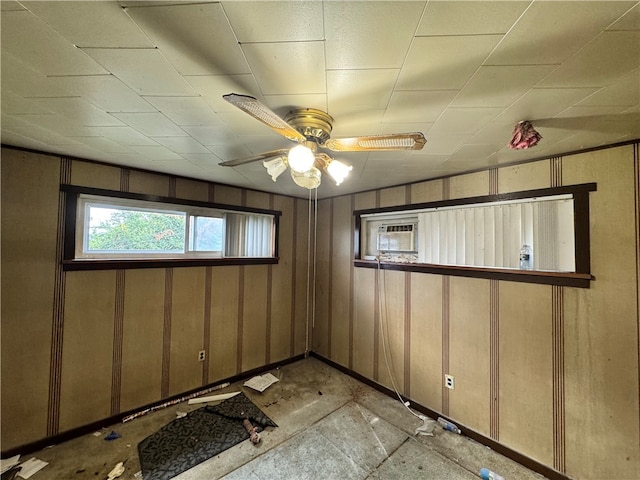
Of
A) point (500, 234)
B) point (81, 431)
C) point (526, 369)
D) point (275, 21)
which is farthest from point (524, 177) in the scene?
point (81, 431)

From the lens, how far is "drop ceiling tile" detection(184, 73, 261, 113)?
40.9 inches

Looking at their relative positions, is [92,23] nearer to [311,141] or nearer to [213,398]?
[311,141]

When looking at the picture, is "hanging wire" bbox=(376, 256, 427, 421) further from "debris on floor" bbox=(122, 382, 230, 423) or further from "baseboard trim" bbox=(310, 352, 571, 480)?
"debris on floor" bbox=(122, 382, 230, 423)

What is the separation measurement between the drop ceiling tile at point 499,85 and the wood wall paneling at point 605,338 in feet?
3.73

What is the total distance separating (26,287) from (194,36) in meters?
2.40

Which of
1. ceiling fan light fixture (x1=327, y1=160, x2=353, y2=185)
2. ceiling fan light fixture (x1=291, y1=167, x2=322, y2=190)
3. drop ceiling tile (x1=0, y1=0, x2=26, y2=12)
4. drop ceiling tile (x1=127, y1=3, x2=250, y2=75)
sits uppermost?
drop ceiling tile (x1=127, y1=3, x2=250, y2=75)

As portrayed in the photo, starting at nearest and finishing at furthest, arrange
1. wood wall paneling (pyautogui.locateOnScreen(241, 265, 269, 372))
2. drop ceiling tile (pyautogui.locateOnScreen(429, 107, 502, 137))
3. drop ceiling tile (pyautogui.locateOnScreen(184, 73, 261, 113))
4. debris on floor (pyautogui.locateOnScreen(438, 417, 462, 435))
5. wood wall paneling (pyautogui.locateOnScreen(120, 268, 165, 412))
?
drop ceiling tile (pyautogui.locateOnScreen(184, 73, 261, 113)) → drop ceiling tile (pyautogui.locateOnScreen(429, 107, 502, 137)) → debris on floor (pyautogui.locateOnScreen(438, 417, 462, 435)) → wood wall paneling (pyautogui.locateOnScreen(120, 268, 165, 412)) → wood wall paneling (pyautogui.locateOnScreen(241, 265, 269, 372))

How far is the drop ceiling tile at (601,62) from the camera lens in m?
0.81

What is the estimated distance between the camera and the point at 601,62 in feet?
2.99

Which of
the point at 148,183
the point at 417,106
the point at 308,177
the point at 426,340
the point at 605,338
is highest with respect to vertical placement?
the point at 417,106

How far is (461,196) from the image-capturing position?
7.73ft

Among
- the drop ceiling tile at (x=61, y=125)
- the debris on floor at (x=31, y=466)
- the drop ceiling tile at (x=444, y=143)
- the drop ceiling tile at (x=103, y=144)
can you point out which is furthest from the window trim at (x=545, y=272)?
the debris on floor at (x=31, y=466)

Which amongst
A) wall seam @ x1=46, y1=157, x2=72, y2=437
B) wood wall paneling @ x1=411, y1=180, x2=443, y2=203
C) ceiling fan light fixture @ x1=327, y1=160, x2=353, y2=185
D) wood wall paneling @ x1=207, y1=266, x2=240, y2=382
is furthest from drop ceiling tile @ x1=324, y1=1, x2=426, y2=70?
wood wall paneling @ x1=207, y1=266, x2=240, y2=382

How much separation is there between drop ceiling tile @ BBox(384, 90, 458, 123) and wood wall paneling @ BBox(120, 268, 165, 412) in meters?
2.56
